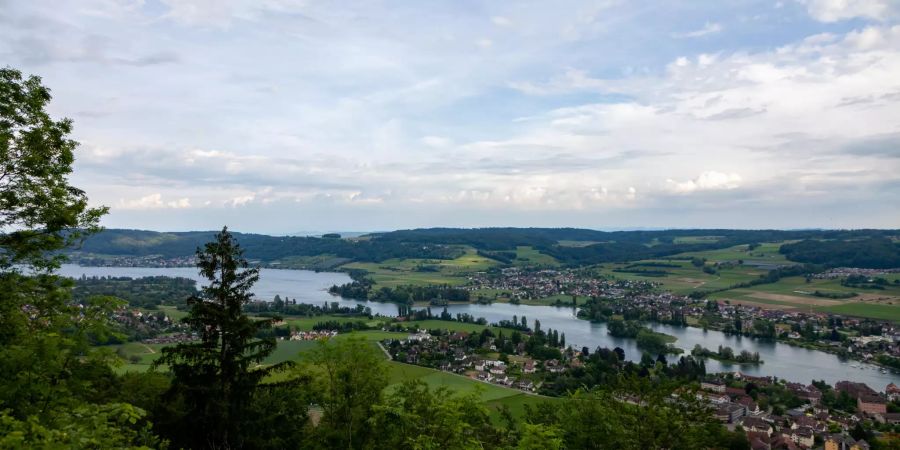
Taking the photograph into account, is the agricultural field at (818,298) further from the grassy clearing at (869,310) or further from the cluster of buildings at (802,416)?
the cluster of buildings at (802,416)

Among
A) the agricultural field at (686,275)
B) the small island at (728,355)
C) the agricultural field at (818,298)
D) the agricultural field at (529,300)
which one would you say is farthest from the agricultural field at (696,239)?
the small island at (728,355)

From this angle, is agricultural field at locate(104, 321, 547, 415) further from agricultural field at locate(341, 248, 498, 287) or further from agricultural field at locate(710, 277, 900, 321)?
agricultural field at locate(341, 248, 498, 287)

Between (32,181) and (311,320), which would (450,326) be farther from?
(32,181)

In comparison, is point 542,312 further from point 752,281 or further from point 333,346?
point 333,346

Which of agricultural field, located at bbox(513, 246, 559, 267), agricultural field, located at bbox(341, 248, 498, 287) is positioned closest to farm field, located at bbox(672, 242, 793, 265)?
agricultural field, located at bbox(513, 246, 559, 267)

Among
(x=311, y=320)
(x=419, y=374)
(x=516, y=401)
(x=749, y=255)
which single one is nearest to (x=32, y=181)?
(x=516, y=401)
